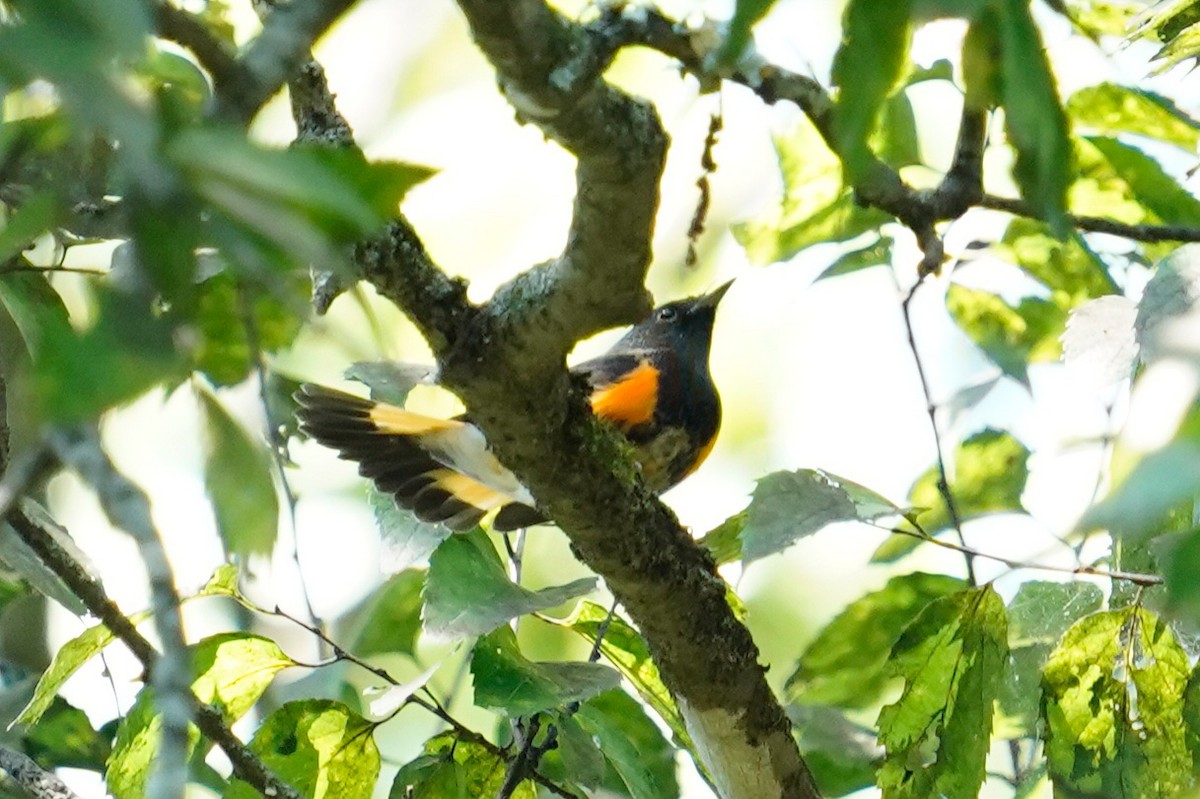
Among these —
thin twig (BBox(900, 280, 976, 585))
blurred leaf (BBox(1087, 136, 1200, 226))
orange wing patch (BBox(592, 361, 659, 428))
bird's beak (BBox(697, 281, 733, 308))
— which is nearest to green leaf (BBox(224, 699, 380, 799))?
thin twig (BBox(900, 280, 976, 585))

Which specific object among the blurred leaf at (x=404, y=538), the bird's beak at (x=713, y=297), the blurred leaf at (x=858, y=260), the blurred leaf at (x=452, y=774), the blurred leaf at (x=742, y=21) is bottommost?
the blurred leaf at (x=452, y=774)

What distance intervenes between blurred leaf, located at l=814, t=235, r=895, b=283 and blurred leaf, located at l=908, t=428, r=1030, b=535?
364 mm

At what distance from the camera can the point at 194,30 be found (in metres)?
0.84

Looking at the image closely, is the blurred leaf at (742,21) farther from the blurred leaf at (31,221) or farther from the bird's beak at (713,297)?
the bird's beak at (713,297)

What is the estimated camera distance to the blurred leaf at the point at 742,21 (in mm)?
759

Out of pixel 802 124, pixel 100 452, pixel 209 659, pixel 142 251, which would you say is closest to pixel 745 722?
pixel 209 659

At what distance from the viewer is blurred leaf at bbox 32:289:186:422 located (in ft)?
1.98

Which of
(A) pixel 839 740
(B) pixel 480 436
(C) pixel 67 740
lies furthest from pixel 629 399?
(C) pixel 67 740

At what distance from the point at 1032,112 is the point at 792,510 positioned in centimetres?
109

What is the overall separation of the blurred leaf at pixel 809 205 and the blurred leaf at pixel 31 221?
2003mm

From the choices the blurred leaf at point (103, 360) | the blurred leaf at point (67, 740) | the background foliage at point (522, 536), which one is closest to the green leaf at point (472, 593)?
the background foliage at point (522, 536)

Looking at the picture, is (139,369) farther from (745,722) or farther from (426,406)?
(426,406)

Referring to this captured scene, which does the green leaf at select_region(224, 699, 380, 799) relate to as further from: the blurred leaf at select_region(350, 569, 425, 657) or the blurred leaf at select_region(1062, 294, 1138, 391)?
the blurred leaf at select_region(1062, 294, 1138, 391)

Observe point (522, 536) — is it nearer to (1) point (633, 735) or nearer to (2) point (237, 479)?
(1) point (633, 735)
